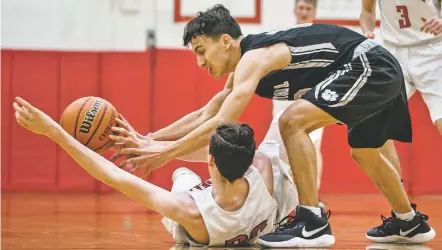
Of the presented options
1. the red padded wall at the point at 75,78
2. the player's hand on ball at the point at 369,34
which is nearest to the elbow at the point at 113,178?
the player's hand on ball at the point at 369,34

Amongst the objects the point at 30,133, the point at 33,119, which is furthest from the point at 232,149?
the point at 30,133

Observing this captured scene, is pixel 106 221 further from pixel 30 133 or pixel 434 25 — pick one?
pixel 30 133

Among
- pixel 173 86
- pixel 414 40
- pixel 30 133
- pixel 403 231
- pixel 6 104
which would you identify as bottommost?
pixel 30 133

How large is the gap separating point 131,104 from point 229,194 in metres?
5.02

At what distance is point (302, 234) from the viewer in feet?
13.7

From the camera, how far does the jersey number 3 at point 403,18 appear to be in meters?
5.92

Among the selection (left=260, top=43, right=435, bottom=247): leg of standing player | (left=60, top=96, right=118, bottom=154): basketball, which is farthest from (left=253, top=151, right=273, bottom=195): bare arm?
(left=60, top=96, right=118, bottom=154): basketball

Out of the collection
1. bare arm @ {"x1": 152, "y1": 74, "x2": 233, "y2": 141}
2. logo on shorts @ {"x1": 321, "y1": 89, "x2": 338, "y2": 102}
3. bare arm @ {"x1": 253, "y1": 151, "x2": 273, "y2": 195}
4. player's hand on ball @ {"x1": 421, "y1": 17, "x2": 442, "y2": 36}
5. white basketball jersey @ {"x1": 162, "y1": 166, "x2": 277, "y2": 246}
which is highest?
player's hand on ball @ {"x1": 421, "y1": 17, "x2": 442, "y2": 36}

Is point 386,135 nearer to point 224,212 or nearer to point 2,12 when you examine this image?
point 224,212

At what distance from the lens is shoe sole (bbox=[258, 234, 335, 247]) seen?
4.12m

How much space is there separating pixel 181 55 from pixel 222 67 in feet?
14.8

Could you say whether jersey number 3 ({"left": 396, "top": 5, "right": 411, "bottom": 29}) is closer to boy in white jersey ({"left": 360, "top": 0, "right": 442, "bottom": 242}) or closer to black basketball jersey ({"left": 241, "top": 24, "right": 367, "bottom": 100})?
boy in white jersey ({"left": 360, "top": 0, "right": 442, "bottom": 242})

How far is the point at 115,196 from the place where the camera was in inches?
330

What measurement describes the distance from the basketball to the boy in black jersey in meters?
0.27
